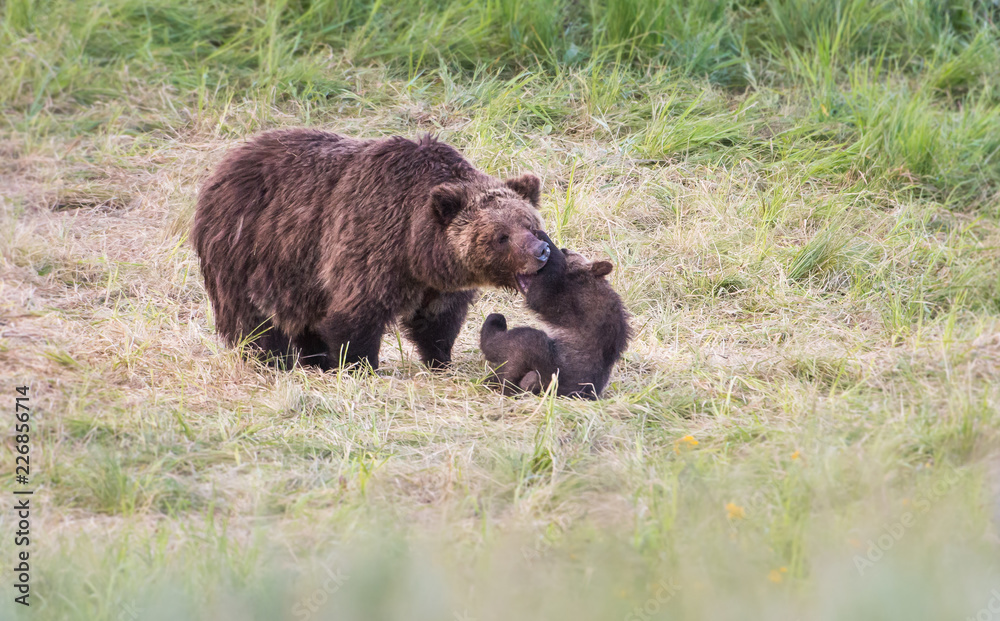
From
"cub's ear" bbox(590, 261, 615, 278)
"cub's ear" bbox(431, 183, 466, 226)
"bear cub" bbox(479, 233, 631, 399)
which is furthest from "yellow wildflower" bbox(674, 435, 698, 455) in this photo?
"cub's ear" bbox(431, 183, 466, 226)

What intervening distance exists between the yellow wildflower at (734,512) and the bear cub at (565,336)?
62.5 inches

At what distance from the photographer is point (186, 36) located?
32.1 ft

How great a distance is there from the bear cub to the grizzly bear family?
14cm

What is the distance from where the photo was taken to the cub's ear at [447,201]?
564 cm

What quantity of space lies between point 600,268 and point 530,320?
1.39m

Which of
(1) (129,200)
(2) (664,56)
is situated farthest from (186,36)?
(2) (664,56)

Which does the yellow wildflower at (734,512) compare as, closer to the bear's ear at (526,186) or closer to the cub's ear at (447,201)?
the cub's ear at (447,201)

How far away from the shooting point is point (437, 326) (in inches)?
240

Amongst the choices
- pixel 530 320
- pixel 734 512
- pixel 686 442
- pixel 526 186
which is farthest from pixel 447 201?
pixel 734 512

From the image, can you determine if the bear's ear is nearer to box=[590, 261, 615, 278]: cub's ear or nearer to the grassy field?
box=[590, 261, 615, 278]: cub's ear

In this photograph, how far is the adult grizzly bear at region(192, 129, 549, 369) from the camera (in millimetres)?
5684

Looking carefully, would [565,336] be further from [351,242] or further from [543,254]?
[351,242]

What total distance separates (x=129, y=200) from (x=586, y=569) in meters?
6.09

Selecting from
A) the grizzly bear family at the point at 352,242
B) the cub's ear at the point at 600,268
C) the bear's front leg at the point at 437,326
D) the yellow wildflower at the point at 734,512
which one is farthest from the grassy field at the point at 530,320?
the cub's ear at the point at 600,268
